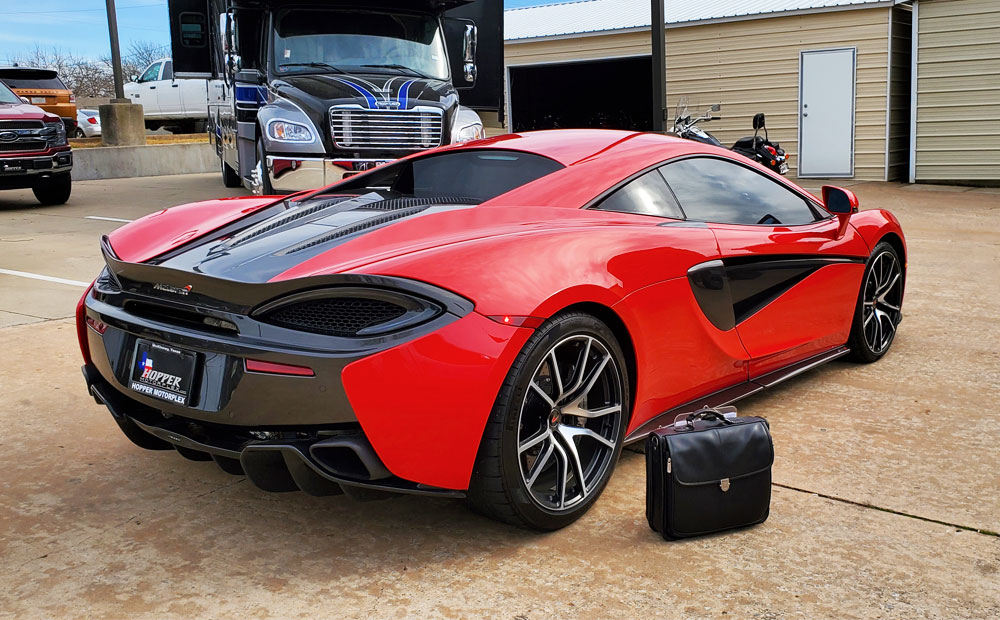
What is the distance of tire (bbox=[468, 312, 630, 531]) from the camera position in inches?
116

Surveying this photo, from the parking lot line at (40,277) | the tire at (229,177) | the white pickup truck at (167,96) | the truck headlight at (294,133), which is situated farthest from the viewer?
the white pickup truck at (167,96)

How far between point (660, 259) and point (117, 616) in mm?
2097

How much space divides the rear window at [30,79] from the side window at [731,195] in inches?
844

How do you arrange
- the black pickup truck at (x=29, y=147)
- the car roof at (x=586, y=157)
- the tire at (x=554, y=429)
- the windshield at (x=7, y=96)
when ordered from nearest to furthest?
the tire at (x=554, y=429) → the car roof at (x=586, y=157) → the black pickup truck at (x=29, y=147) → the windshield at (x=7, y=96)

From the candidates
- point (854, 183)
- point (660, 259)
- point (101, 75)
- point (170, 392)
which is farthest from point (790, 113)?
point (101, 75)

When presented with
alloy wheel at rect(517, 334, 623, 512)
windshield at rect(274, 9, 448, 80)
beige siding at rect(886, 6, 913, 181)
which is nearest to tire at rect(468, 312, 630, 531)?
alloy wheel at rect(517, 334, 623, 512)

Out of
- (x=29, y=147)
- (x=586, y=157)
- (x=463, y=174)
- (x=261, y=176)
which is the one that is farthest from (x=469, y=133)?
(x=586, y=157)

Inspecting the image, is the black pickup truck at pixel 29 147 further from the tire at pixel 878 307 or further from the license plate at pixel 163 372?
the tire at pixel 878 307

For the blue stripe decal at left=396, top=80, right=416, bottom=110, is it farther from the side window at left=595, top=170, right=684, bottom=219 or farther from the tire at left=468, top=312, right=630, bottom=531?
the tire at left=468, top=312, right=630, bottom=531

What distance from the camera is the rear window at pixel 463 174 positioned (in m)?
3.74

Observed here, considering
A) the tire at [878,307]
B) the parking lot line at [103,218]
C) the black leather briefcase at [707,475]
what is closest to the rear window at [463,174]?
the black leather briefcase at [707,475]

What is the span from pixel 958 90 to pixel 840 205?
14116 millimetres

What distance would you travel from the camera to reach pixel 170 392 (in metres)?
3.00

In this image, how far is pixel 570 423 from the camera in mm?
3297
